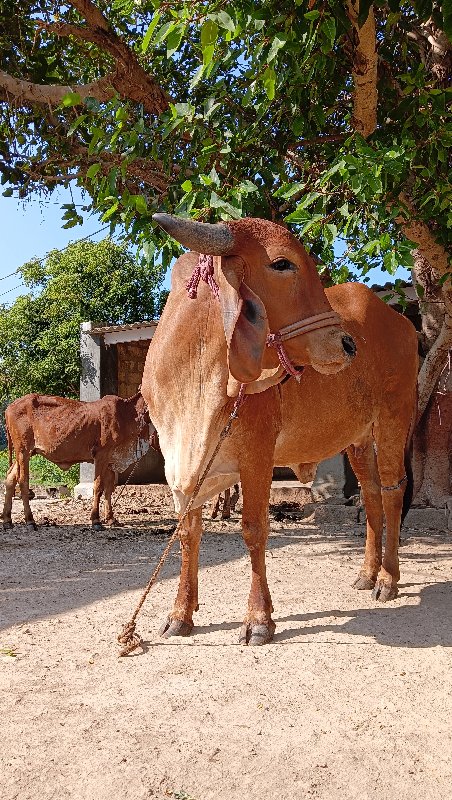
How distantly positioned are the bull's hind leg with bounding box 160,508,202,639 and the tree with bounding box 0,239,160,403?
44.6ft

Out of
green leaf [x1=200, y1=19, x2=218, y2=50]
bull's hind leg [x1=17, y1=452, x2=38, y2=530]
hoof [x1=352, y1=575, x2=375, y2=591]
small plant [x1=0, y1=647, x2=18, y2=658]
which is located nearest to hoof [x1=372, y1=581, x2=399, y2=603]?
hoof [x1=352, y1=575, x2=375, y2=591]

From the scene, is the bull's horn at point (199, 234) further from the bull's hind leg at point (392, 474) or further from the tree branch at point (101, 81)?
the tree branch at point (101, 81)

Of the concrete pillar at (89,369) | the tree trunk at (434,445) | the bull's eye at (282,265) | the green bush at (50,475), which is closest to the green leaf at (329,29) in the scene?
the bull's eye at (282,265)

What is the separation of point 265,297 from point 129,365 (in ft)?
37.5

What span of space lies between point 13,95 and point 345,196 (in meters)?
4.06

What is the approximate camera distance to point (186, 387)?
354cm

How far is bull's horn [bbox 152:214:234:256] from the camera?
2904mm

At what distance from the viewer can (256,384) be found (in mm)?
3400

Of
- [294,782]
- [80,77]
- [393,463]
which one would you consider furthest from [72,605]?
[80,77]

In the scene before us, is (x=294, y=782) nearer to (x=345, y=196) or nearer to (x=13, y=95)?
(x=345, y=196)

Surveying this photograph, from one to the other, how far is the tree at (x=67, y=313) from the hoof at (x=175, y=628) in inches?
540

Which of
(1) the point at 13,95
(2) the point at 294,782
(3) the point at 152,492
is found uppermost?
(1) the point at 13,95

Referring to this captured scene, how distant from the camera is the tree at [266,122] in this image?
13.7 ft

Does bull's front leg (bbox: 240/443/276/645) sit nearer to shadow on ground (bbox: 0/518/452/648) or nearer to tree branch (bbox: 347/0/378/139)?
shadow on ground (bbox: 0/518/452/648)
